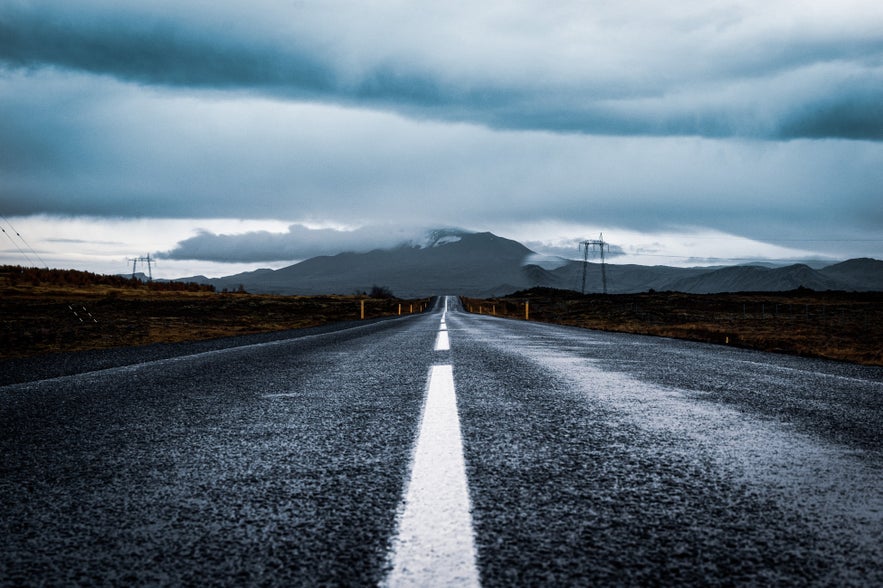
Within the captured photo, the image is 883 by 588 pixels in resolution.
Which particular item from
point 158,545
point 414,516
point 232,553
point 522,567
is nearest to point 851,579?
point 522,567

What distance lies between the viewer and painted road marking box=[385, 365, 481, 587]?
155 centimetres

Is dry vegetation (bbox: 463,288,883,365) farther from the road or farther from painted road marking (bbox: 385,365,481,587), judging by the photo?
painted road marking (bbox: 385,365,481,587)

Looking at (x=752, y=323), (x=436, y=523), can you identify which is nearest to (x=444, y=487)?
(x=436, y=523)

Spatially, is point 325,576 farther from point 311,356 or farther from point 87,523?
point 311,356

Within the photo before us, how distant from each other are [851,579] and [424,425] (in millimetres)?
2234

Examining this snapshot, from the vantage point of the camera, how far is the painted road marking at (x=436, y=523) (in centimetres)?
155

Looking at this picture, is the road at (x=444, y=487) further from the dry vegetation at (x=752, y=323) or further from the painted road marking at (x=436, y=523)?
the dry vegetation at (x=752, y=323)

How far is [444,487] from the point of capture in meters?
2.26

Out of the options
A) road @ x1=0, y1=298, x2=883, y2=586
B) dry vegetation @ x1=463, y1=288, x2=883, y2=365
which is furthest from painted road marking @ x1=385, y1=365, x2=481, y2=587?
dry vegetation @ x1=463, y1=288, x2=883, y2=365

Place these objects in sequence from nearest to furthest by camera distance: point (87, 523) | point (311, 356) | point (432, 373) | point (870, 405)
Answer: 1. point (87, 523)
2. point (870, 405)
3. point (432, 373)
4. point (311, 356)

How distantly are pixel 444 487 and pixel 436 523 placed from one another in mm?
374

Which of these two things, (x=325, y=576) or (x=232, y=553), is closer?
(x=325, y=576)

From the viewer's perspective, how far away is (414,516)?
6.41ft

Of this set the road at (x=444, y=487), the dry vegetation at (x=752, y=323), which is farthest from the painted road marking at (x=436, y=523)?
the dry vegetation at (x=752, y=323)
